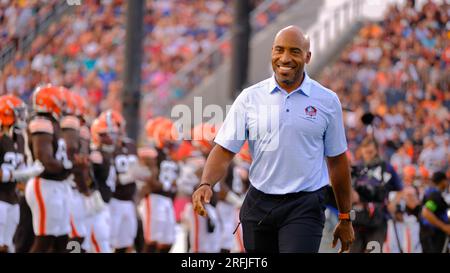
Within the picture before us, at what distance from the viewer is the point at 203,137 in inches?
553

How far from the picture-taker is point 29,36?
22.2m

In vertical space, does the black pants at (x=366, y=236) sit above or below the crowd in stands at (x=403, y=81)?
below

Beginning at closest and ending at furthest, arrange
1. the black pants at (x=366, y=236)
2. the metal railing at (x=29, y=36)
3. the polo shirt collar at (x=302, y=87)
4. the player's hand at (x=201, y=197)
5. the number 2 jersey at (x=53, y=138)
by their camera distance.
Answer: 1. the player's hand at (x=201, y=197)
2. the polo shirt collar at (x=302, y=87)
3. the number 2 jersey at (x=53, y=138)
4. the black pants at (x=366, y=236)
5. the metal railing at (x=29, y=36)

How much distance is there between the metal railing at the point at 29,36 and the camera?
Answer: 69.6 feet

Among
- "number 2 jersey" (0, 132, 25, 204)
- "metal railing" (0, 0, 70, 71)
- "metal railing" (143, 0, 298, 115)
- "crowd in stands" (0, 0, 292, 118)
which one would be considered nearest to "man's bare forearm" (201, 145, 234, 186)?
"number 2 jersey" (0, 132, 25, 204)

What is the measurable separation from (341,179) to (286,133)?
0.48 m

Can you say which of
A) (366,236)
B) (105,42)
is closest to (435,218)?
(366,236)

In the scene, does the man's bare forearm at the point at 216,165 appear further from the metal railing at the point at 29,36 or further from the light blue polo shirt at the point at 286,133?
the metal railing at the point at 29,36

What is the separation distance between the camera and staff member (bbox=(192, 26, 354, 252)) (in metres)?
6.57

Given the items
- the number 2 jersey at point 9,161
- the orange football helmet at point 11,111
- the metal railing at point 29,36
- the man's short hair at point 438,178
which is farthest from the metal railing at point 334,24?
the number 2 jersey at point 9,161

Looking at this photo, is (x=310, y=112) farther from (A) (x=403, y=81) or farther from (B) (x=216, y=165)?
(A) (x=403, y=81)

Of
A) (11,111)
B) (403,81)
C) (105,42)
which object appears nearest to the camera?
(11,111)

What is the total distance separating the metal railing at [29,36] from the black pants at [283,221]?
14955 millimetres

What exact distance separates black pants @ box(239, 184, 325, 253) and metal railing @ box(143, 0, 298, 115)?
53.1ft
